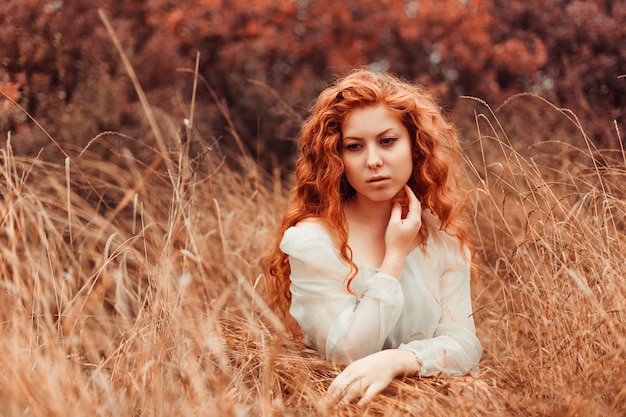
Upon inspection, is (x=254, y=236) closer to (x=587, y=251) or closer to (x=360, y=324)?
(x=360, y=324)

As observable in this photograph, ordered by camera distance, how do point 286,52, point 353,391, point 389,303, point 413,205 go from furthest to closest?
point 286,52, point 413,205, point 389,303, point 353,391

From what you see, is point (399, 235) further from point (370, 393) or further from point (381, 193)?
point (370, 393)

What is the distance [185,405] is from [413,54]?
5596mm

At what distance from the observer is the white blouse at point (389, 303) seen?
1993 mm

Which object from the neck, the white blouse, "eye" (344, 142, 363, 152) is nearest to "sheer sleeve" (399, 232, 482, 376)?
the white blouse

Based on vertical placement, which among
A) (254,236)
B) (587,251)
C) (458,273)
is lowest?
(254,236)

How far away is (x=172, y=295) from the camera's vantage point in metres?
2.15

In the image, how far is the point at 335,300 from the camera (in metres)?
2.07

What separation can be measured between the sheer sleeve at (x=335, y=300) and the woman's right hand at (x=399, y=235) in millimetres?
55

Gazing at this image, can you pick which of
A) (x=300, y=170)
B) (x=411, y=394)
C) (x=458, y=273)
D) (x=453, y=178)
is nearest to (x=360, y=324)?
(x=411, y=394)

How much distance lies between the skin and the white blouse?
0.22ft

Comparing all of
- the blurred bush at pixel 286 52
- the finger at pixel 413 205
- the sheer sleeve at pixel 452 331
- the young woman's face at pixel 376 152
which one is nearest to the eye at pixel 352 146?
the young woman's face at pixel 376 152

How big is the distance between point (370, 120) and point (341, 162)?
0.16 meters

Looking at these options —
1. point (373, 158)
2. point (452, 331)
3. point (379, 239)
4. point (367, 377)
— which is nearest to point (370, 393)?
point (367, 377)
